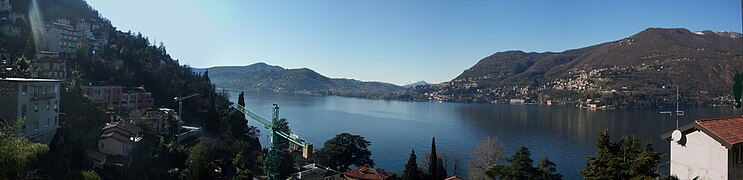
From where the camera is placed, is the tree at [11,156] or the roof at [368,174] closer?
the tree at [11,156]

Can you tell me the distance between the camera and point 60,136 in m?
10.3

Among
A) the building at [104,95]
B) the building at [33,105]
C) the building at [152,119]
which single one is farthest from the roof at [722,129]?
the building at [104,95]

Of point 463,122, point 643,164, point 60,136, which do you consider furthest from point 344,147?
point 463,122

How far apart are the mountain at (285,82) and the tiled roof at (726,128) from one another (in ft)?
331

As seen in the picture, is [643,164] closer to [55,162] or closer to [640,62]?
[55,162]

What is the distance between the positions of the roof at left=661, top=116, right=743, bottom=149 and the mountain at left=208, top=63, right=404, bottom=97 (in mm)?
100952

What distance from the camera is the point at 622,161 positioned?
4.46m

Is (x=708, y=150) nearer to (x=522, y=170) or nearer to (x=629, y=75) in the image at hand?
(x=522, y=170)

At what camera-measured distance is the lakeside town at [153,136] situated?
384 centimetres

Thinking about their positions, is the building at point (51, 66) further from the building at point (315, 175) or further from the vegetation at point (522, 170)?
the vegetation at point (522, 170)

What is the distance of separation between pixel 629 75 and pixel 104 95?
8190 cm

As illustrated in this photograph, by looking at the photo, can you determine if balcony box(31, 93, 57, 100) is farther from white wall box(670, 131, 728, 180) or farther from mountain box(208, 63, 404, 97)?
mountain box(208, 63, 404, 97)

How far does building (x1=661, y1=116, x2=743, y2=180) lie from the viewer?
356 cm

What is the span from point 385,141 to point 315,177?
15.0m
